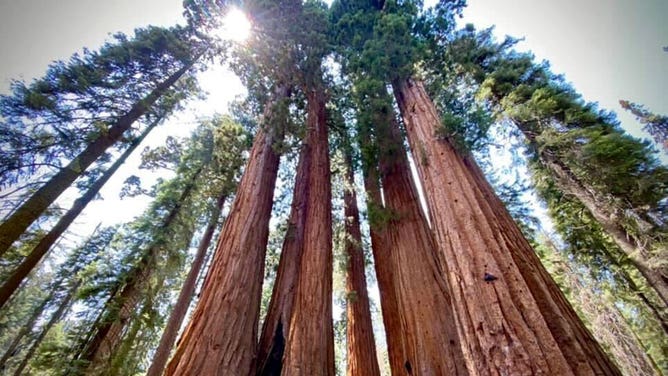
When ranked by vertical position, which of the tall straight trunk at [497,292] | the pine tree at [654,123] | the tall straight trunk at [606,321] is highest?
the pine tree at [654,123]

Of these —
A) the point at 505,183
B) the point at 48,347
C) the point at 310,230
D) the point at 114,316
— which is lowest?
the point at 48,347

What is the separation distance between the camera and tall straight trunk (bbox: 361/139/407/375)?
3.31 meters

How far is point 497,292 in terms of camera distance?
1726 mm

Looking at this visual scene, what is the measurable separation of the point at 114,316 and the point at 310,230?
5998 mm

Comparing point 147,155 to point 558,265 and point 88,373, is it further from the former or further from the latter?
point 558,265

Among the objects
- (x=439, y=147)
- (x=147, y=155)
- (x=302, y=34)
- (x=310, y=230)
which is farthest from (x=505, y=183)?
(x=147, y=155)

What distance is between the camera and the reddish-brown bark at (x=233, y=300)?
94.7 inches

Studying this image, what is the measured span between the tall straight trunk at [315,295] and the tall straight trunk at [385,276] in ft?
2.70

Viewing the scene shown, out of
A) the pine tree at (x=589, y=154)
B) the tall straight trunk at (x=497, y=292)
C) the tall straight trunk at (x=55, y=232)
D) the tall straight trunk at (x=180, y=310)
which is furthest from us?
the tall straight trunk at (x=180, y=310)

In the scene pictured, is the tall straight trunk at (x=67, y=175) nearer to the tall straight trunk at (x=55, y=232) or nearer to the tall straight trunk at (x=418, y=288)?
the tall straight trunk at (x=55, y=232)

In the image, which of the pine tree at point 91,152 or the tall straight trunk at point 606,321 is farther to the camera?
the tall straight trunk at point 606,321

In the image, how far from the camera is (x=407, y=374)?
2.95 metres

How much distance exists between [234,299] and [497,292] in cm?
258

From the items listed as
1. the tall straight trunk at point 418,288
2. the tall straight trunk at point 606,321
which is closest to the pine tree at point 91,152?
the tall straight trunk at point 418,288
